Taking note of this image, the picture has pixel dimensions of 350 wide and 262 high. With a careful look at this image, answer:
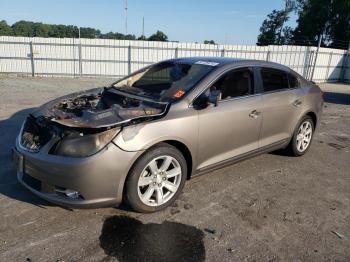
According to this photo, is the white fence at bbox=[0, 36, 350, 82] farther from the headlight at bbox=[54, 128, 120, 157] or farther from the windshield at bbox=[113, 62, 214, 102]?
the headlight at bbox=[54, 128, 120, 157]

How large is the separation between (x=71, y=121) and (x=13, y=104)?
7029mm

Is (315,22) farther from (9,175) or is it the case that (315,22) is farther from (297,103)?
(9,175)

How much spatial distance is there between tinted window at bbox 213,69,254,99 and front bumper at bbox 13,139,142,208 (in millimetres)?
1454

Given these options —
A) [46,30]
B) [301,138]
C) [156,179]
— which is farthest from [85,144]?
[46,30]

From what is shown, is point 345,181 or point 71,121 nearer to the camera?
point 71,121

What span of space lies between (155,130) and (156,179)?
54cm

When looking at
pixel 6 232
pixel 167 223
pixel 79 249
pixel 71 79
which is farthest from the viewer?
pixel 71 79

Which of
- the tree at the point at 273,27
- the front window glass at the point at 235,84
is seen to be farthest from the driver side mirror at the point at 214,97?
the tree at the point at 273,27

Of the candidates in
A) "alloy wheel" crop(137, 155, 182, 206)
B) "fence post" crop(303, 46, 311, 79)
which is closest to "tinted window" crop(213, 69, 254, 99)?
"alloy wheel" crop(137, 155, 182, 206)

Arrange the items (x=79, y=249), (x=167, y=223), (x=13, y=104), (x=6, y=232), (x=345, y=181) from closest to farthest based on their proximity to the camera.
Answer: (x=79, y=249) < (x=6, y=232) < (x=167, y=223) < (x=345, y=181) < (x=13, y=104)

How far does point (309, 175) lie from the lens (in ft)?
15.5

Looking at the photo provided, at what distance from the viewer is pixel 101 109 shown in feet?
12.7

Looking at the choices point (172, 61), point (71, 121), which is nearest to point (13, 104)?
point (172, 61)

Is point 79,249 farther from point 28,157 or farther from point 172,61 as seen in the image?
point 172,61
